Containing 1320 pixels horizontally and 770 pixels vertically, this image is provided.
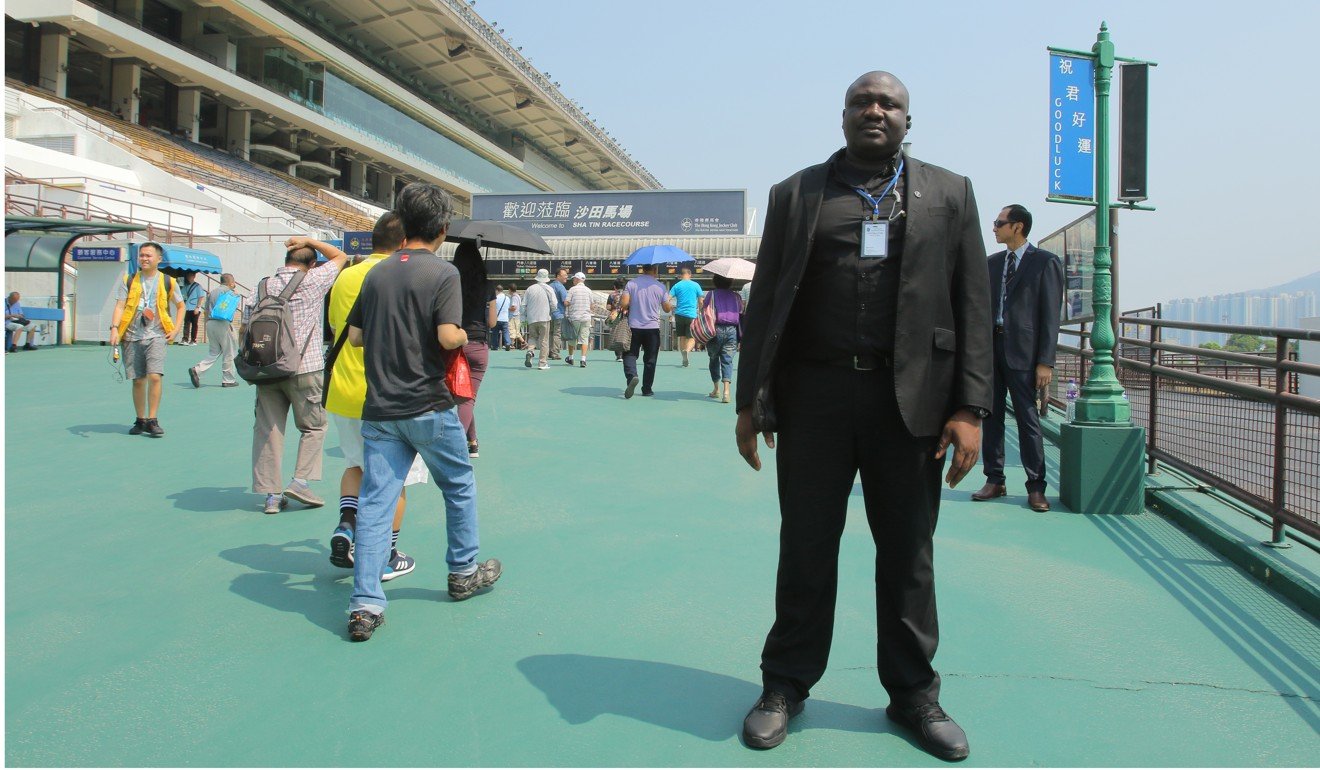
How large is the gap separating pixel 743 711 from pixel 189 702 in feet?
5.99

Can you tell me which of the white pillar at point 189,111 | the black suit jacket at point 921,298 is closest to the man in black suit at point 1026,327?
the black suit jacket at point 921,298

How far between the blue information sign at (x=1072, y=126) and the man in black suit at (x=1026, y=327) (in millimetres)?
812

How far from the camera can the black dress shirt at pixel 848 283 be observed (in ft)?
8.65

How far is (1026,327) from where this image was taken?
5.76 metres

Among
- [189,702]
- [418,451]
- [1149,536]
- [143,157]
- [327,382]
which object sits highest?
[143,157]

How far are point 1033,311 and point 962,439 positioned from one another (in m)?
3.55

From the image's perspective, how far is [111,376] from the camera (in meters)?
12.8

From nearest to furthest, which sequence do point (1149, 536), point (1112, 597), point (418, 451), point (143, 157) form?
point (418, 451), point (1112, 597), point (1149, 536), point (143, 157)

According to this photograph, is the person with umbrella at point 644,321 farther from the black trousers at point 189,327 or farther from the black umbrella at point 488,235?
the black trousers at point 189,327

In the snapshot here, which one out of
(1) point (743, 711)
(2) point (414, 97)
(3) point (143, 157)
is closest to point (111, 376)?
(1) point (743, 711)

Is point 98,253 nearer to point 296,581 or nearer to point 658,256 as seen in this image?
point 658,256

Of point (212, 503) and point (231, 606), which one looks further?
point (212, 503)

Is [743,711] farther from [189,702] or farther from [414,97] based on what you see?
[414,97]

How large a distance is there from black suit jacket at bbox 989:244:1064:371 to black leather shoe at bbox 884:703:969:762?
3.56 meters
